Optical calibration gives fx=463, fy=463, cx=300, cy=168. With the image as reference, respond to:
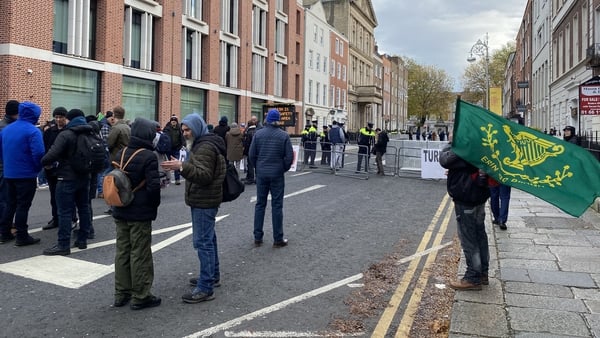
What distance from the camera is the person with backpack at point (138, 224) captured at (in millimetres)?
4551

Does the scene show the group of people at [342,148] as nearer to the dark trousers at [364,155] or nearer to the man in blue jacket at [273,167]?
the dark trousers at [364,155]

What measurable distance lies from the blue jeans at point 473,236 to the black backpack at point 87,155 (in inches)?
191

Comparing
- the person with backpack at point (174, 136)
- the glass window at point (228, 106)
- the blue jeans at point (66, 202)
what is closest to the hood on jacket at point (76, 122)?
the blue jeans at point (66, 202)

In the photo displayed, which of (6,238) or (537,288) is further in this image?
(6,238)

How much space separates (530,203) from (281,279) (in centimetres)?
864

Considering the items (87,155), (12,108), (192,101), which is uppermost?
(192,101)

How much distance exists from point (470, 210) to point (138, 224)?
3.49 m

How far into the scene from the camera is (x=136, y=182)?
4582 millimetres

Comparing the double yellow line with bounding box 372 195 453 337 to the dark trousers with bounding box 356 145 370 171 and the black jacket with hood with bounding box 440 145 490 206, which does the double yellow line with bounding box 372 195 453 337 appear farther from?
the dark trousers with bounding box 356 145 370 171

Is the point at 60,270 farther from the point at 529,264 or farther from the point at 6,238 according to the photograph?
the point at 529,264

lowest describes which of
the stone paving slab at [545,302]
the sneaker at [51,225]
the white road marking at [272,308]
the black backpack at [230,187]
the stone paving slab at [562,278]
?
the white road marking at [272,308]

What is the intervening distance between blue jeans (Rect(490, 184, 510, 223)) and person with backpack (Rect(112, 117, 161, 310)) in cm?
618

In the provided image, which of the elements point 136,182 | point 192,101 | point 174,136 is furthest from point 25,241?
point 192,101

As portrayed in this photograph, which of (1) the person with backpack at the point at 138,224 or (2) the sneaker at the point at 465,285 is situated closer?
(1) the person with backpack at the point at 138,224
